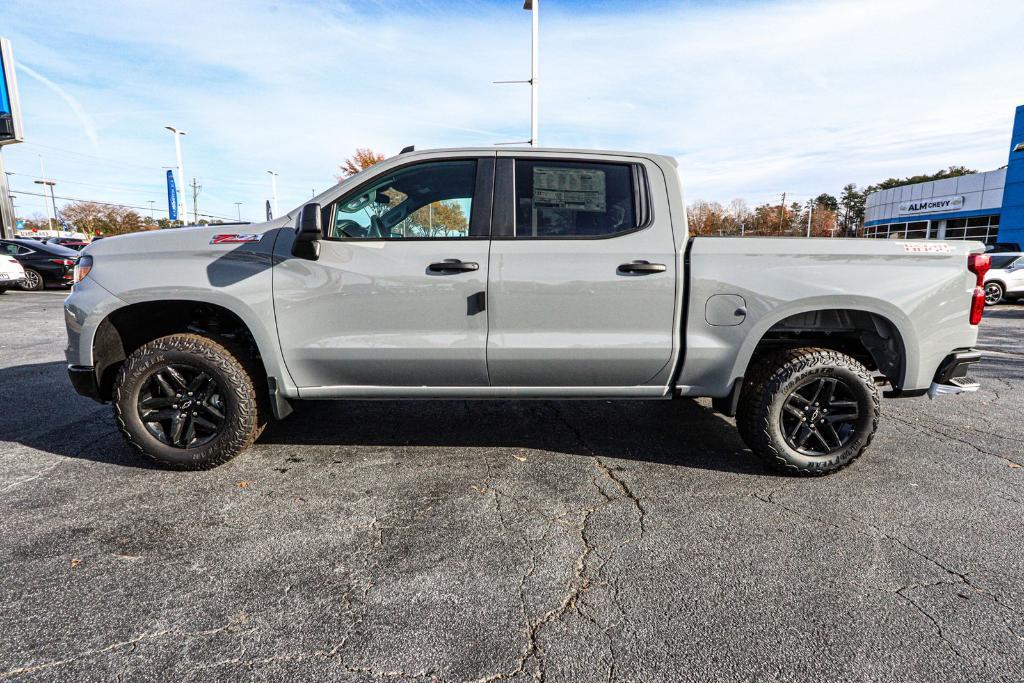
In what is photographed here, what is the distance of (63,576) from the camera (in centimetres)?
243

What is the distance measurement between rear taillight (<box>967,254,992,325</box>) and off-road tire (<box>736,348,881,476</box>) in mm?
702

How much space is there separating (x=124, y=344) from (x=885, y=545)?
14.4 ft

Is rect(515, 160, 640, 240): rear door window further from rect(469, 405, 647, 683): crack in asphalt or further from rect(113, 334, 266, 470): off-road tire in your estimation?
rect(113, 334, 266, 470): off-road tire

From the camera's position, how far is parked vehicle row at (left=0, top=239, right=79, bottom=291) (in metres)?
15.4

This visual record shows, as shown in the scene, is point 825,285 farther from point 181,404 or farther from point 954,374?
point 181,404

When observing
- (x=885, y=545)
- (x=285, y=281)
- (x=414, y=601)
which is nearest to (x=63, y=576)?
(x=414, y=601)

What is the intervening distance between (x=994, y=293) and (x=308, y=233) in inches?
679

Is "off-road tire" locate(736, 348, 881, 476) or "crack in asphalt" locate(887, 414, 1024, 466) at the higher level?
"off-road tire" locate(736, 348, 881, 476)

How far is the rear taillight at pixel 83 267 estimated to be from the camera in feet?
11.3

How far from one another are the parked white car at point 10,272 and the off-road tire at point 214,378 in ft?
46.4

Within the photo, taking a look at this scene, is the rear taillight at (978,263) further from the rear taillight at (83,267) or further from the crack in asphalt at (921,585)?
the rear taillight at (83,267)

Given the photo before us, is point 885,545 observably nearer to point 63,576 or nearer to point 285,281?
point 285,281

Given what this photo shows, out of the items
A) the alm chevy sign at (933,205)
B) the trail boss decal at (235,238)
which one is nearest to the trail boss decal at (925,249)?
the trail boss decal at (235,238)

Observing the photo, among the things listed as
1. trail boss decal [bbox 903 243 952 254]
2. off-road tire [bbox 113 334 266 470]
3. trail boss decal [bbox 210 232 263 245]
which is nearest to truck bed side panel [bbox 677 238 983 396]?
trail boss decal [bbox 903 243 952 254]
